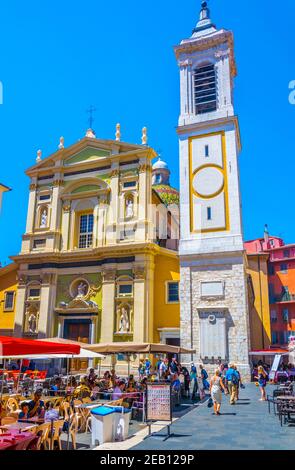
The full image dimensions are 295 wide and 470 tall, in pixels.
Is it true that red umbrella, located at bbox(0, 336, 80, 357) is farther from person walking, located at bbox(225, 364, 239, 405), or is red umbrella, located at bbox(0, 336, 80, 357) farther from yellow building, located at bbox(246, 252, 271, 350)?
yellow building, located at bbox(246, 252, 271, 350)

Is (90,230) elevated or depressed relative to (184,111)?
depressed

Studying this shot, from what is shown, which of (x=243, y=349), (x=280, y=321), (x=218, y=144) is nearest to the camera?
(x=243, y=349)

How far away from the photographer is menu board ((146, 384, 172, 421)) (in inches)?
382

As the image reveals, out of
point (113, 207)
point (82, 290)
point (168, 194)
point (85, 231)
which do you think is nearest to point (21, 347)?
point (82, 290)

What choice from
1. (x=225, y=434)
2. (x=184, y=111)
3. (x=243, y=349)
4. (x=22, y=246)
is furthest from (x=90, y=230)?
(x=225, y=434)

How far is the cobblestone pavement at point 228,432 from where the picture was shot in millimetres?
8297

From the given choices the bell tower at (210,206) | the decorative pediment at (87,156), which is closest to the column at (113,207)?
the decorative pediment at (87,156)

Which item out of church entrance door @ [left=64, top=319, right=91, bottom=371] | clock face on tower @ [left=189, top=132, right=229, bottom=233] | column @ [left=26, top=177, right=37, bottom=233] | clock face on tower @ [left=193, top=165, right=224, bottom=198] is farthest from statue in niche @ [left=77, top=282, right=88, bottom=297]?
clock face on tower @ [left=193, top=165, right=224, bottom=198]

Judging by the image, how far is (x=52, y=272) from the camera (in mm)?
28141

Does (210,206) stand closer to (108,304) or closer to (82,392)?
(108,304)

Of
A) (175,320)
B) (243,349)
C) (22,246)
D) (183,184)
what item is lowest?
(243,349)

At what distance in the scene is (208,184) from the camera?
25172 millimetres
